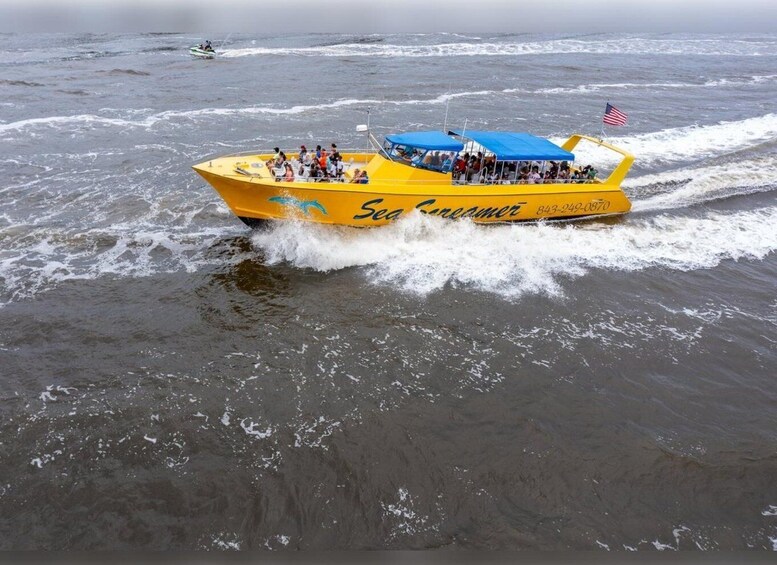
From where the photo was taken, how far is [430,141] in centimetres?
1586

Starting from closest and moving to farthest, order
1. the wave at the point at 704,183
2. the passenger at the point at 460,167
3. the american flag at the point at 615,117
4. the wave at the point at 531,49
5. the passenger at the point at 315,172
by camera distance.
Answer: the passenger at the point at 315,172 < the passenger at the point at 460,167 < the american flag at the point at 615,117 < the wave at the point at 704,183 < the wave at the point at 531,49

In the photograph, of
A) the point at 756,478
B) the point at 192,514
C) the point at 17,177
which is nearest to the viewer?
the point at 192,514

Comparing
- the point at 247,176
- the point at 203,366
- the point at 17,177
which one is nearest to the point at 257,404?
the point at 203,366

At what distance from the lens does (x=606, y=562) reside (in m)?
1.63

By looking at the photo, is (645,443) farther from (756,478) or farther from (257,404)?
(257,404)

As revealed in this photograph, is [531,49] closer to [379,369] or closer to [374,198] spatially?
[374,198]

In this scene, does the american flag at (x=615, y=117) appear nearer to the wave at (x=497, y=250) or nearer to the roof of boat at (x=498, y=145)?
the roof of boat at (x=498, y=145)

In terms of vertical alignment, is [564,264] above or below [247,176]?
below

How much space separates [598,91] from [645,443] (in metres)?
38.2

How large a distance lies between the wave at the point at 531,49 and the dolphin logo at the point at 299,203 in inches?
1830

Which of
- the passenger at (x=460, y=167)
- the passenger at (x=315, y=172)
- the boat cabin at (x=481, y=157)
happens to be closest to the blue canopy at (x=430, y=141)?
the boat cabin at (x=481, y=157)

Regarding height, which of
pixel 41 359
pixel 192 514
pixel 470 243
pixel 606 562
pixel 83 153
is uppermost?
pixel 606 562

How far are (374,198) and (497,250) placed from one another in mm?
4360

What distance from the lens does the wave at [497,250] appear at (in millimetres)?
14242
